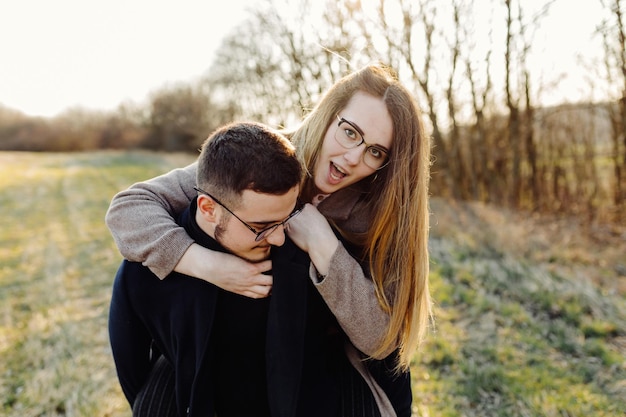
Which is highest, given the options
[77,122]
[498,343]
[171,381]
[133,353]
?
[77,122]

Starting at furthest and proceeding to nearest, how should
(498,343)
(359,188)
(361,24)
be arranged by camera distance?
(361,24) < (498,343) < (359,188)

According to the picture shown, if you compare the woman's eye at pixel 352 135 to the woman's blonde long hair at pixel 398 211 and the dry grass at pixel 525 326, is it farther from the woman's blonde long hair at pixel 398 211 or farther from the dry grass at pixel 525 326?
the dry grass at pixel 525 326

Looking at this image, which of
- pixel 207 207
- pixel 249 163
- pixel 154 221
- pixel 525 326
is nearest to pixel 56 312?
pixel 154 221

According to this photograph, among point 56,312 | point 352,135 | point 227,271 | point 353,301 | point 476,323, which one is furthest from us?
point 56,312

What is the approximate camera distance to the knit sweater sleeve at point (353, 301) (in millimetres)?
1943

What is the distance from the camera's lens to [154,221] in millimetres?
2041

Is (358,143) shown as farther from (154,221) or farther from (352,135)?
(154,221)

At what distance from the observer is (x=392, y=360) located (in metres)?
2.24

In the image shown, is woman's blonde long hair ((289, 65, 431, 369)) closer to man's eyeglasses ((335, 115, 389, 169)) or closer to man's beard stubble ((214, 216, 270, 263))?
man's eyeglasses ((335, 115, 389, 169))

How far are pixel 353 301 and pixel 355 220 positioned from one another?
21.1 inches

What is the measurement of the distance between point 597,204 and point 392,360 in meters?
8.25

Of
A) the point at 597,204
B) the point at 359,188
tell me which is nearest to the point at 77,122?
the point at 597,204

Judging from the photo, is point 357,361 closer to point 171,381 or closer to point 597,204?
point 171,381

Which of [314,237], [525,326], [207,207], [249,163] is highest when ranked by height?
[249,163]
